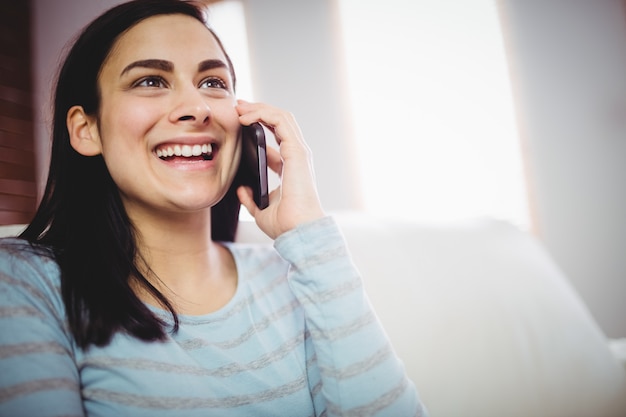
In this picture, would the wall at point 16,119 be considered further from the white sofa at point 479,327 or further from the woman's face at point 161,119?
the woman's face at point 161,119

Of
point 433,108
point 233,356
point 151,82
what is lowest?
point 233,356

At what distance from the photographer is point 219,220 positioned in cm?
108

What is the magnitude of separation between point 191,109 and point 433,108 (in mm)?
2534

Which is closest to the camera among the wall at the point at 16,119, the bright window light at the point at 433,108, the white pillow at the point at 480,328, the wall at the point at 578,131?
the white pillow at the point at 480,328

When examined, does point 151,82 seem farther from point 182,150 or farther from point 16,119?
point 16,119

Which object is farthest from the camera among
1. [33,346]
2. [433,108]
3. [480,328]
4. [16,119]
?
[433,108]

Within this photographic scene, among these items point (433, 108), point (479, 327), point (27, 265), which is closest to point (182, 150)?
point (27, 265)

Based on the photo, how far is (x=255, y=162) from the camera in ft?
3.13

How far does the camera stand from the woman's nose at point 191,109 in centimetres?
75

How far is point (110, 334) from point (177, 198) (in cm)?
26

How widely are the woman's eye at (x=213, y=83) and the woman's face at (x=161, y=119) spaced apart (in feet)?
0.04

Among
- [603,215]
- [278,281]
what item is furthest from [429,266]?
[603,215]

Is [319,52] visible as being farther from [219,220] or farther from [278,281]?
[278,281]

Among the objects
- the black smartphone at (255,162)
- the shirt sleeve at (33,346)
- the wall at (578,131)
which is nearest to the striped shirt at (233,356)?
the shirt sleeve at (33,346)
